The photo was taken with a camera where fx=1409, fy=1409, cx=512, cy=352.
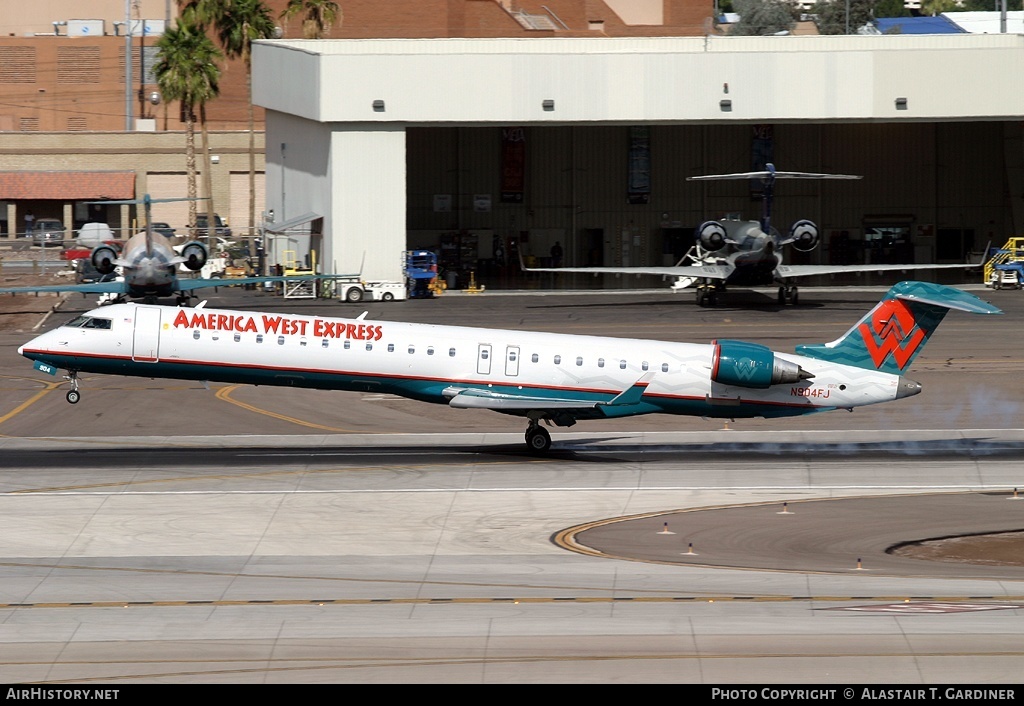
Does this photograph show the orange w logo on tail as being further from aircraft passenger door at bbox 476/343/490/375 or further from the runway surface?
aircraft passenger door at bbox 476/343/490/375

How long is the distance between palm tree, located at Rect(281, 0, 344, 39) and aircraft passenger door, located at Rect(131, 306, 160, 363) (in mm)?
60620

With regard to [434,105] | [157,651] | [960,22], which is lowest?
[157,651]

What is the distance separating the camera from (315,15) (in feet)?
309

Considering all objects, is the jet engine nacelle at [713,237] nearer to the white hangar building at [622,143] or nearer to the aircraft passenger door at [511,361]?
the white hangar building at [622,143]

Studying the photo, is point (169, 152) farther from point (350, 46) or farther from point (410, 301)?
point (410, 301)

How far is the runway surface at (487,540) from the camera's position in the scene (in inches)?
815

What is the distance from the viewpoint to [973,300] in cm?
3459

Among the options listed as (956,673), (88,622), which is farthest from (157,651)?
(956,673)

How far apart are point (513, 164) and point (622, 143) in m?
6.99

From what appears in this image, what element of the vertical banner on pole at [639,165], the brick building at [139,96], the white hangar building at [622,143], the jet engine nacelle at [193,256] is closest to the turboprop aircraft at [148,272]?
the jet engine nacelle at [193,256]

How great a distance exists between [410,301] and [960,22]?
95.3 meters

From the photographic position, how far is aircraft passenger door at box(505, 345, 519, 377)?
36438mm

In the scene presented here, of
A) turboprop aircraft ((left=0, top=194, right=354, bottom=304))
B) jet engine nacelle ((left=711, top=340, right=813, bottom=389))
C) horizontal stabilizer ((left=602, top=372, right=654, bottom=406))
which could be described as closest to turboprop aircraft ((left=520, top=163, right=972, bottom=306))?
turboprop aircraft ((left=0, top=194, right=354, bottom=304))

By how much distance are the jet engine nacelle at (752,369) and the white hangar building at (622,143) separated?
1573 inches
